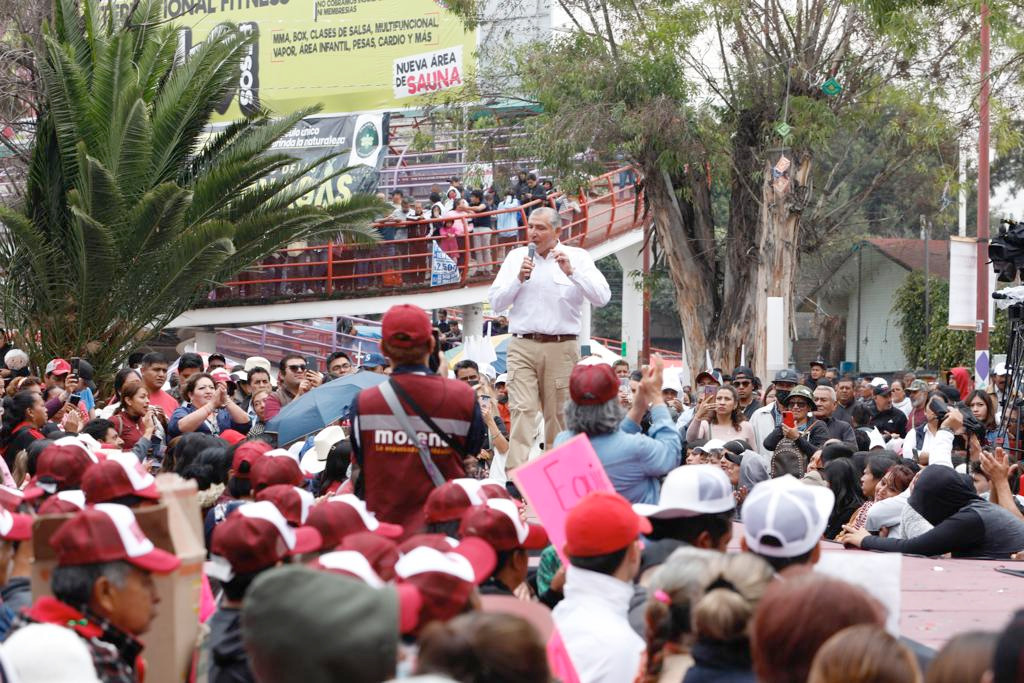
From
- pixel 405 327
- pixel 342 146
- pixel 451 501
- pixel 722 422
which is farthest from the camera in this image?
pixel 342 146

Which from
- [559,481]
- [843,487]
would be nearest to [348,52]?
[843,487]

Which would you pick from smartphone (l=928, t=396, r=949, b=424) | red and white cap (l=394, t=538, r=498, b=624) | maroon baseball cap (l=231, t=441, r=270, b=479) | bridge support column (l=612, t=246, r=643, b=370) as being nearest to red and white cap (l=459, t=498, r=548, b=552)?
red and white cap (l=394, t=538, r=498, b=624)

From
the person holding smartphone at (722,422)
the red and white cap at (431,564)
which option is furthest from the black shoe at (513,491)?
the red and white cap at (431,564)

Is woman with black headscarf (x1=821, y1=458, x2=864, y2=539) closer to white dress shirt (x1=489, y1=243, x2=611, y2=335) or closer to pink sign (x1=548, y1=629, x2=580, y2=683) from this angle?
white dress shirt (x1=489, y1=243, x2=611, y2=335)

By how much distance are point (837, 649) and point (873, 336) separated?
42652 millimetres

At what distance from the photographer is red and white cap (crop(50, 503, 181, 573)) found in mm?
4133

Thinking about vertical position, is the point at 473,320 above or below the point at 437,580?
above

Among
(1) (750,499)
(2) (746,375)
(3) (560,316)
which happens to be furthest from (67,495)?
(2) (746,375)

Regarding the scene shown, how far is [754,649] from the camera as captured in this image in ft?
10.9

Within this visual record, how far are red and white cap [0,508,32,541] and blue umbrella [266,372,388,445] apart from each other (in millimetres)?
5176

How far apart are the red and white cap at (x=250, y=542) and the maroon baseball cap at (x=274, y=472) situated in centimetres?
135

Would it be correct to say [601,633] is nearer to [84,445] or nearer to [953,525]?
[84,445]

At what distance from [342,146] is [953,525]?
28.1 meters

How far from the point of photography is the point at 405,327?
5664 mm
